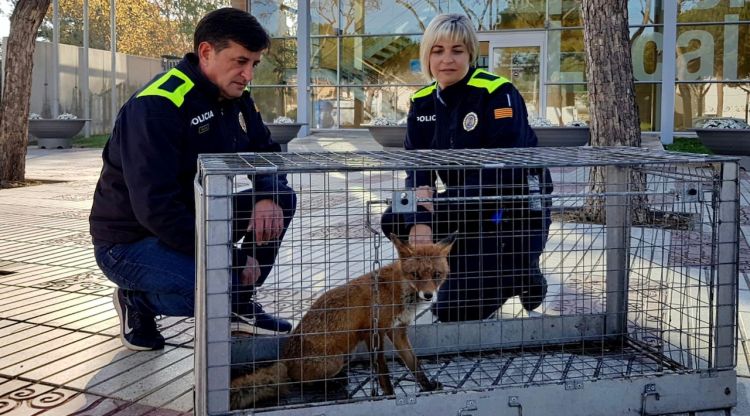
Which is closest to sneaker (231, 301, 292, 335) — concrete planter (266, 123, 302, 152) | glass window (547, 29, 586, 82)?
concrete planter (266, 123, 302, 152)

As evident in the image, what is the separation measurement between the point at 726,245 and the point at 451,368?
1.30 m

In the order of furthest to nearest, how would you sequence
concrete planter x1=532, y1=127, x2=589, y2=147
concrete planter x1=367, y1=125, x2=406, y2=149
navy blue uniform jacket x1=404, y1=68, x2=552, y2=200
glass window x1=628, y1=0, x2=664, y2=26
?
glass window x1=628, y1=0, x2=664, y2=26 → concrete planter x1=367, y1=125, x2=406, y2=149 → concrete planter x1=532, y1=127, x2=589, y2=147 → navy blue uniform jacket x1=404, y1=68, x2=552, y2=200

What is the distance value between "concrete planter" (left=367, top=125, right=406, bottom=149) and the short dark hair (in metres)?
12.0

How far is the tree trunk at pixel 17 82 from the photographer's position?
11.9m

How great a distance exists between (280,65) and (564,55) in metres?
8.86

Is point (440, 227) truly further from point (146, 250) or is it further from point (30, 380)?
point (30, 380)

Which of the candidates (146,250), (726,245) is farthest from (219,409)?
(726,245)

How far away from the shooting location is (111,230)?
360 centimetres

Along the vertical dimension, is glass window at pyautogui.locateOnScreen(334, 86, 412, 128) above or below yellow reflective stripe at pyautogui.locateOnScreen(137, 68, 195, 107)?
above

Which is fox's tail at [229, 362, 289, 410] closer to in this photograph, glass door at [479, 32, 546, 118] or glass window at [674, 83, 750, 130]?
glass door at [479, 32, 546, 118]

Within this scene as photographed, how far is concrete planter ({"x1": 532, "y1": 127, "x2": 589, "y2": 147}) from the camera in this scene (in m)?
15.2

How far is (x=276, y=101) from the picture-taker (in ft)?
79.0

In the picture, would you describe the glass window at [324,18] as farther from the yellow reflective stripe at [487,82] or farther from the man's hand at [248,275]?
the man's hand at [248,275]

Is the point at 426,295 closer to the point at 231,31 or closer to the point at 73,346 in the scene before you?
the point at 231,31
